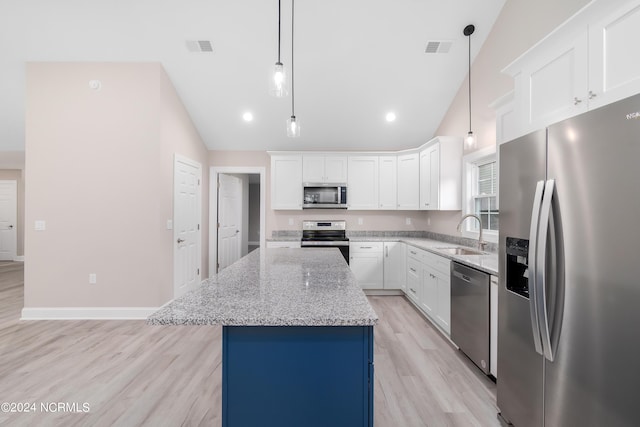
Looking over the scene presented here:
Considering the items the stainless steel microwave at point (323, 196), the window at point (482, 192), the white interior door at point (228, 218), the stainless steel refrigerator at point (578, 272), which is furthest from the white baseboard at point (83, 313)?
the window at point (482, 192)

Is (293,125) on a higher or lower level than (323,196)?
higher

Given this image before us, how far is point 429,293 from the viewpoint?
11.6 feet

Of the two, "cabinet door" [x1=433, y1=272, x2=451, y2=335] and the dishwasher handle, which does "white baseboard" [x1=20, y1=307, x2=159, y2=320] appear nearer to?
"cabinet door" [x1=433, y1=272, x2=451, y2=335]

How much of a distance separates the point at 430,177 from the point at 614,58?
3125 millimetres

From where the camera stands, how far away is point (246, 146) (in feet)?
17.2

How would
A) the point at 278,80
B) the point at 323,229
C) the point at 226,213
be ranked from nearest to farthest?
the point at 278,80
the point at 323,229
the point at 226,213

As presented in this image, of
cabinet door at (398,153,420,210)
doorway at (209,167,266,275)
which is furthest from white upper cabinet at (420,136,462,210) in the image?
doorway at (209,167,266,275)

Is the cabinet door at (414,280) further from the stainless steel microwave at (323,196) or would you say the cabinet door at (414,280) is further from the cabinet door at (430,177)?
the stainless steel microwave at (323,196)

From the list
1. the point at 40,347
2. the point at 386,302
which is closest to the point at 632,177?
the point at 386,302

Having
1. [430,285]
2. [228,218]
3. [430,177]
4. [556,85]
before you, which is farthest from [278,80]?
[228,218]

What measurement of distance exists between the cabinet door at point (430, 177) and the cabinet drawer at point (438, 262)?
3.00 feet

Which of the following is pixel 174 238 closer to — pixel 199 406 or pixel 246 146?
pixel 246 146

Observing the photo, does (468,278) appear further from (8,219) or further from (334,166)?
(8,219)

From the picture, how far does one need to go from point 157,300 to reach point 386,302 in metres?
3.07
